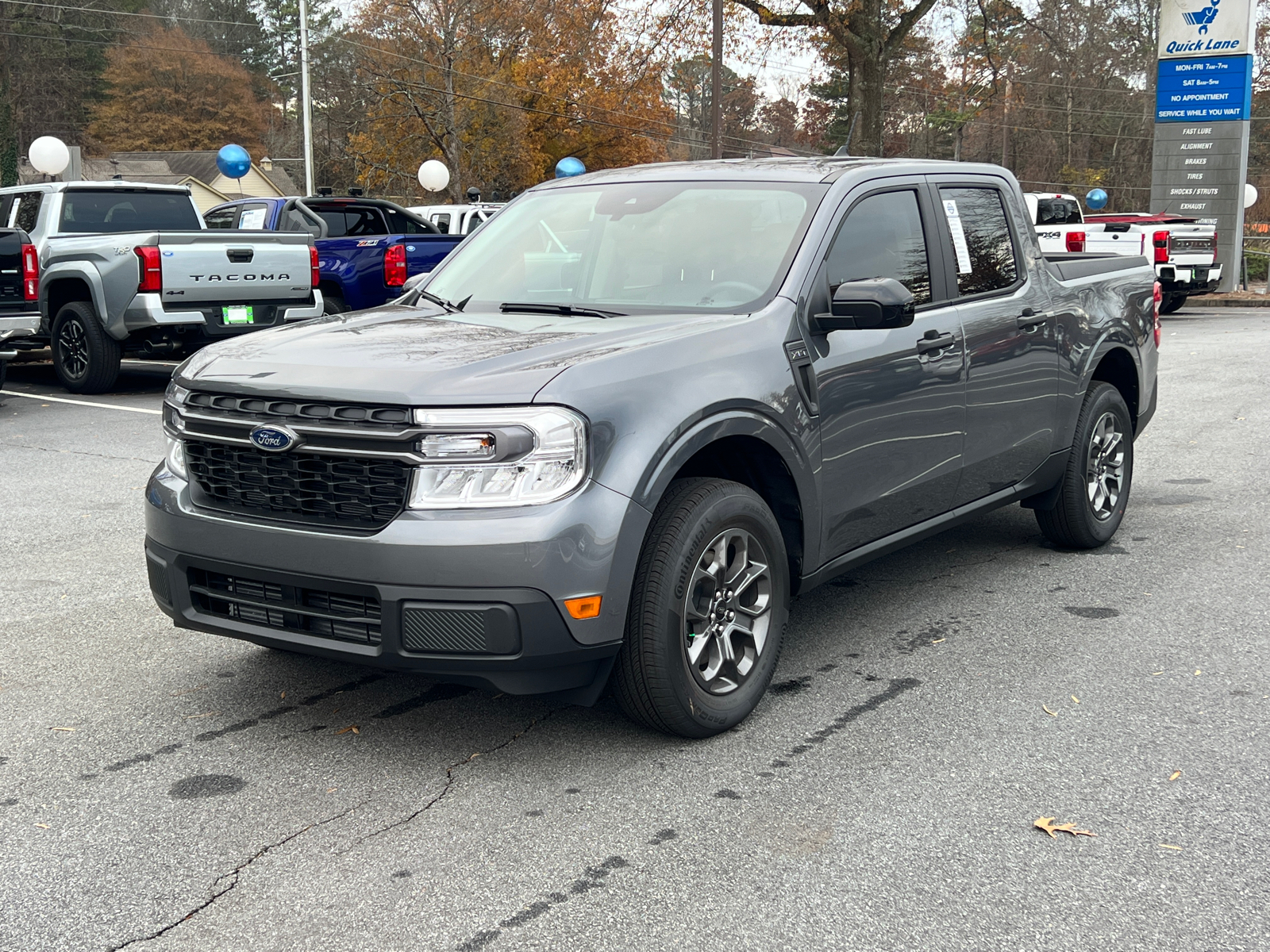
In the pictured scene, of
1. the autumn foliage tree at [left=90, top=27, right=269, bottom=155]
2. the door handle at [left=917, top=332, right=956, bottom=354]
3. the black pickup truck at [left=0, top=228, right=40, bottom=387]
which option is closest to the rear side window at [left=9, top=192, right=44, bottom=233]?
the black pickup truck at [left=0, top=228, right=40, bottom=387]

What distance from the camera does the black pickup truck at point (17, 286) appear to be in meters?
11.3

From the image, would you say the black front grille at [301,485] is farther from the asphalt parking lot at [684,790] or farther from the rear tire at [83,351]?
the rear tire at [83,351]

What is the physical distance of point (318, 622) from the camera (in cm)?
369

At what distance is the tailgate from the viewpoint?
11844mm

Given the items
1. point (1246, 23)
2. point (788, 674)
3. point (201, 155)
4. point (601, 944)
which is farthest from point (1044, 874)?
point (201, 155)

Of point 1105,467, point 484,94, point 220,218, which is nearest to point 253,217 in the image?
point 220,218

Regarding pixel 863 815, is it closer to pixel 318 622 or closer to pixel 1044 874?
pixel 1044 874

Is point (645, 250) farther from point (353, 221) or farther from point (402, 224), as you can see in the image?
point (402, 224)

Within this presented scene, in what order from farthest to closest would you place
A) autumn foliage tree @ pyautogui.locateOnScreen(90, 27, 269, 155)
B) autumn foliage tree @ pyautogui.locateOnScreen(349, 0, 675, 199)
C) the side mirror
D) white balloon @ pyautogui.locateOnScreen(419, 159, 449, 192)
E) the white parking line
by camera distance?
autumn foliage tree @ pyautogui.locateOnScreen(90, 27, 269, 155)
autumn foliage tree @ pyautogui.locateOnScreen(349, 0, 675, 199)
white balloon @ pyautogui.locateOnScreen(419, 159, 449, 192)
the white parking line
the side mirror

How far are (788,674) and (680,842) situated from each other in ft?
4.59

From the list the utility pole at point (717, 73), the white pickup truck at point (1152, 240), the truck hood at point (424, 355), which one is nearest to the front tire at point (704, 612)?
the truck hood at point (424, 355)

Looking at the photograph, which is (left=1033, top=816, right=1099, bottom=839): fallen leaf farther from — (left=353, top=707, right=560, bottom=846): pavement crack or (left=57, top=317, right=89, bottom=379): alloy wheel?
(left=57, top=317, right=89, bottom=379): alloy wheel

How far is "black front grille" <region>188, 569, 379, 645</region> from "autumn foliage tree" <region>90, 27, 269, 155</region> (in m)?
70.5

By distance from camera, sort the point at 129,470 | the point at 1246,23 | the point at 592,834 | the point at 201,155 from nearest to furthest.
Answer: the point at 592,834 → the point at 129,470 → the point at 1246,23 → the point at 201,155
